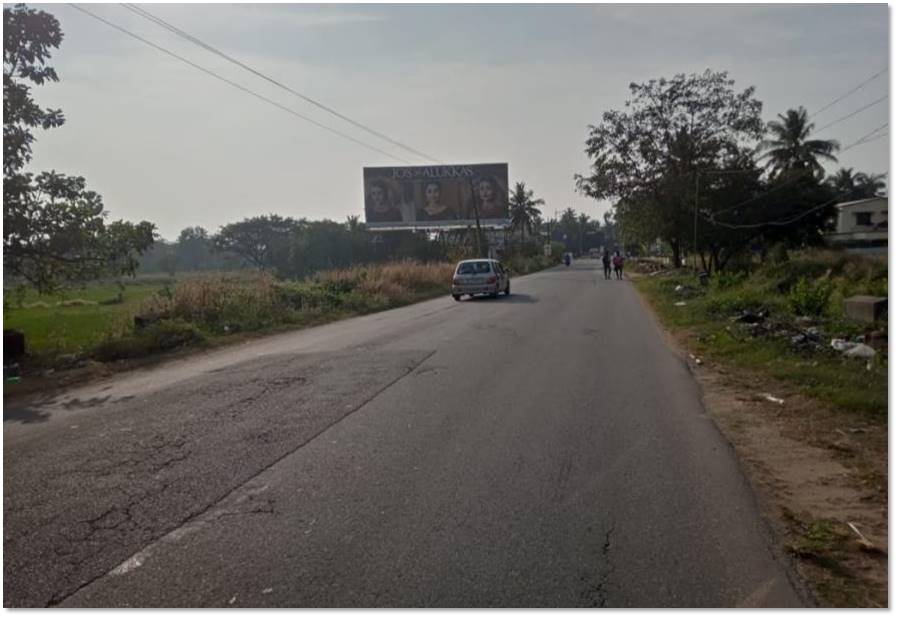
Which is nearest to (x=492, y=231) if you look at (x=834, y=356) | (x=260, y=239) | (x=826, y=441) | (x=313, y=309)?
(x=260, y=239)

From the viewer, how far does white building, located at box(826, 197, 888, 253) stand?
55550 millimetres

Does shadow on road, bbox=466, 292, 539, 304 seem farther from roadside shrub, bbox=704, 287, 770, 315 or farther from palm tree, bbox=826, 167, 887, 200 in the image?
palm tree, bbox=826, 167, 887, 200

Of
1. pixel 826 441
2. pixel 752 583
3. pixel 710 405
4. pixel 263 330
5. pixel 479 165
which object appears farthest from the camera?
pixel 479 165

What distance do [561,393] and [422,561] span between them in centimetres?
532

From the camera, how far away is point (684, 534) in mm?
4801

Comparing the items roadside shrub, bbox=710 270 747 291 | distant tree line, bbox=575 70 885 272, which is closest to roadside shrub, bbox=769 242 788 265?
distant tree line, bbox=575 70 885 272

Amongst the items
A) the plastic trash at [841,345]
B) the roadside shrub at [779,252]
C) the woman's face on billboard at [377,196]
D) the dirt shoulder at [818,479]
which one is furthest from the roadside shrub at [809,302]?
the woman's face on billboard at [377,196]

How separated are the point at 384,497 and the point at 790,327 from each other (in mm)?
12049

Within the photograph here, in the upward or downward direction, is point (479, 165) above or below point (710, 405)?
above

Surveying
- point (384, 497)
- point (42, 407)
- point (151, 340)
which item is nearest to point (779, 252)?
point (151, 340)

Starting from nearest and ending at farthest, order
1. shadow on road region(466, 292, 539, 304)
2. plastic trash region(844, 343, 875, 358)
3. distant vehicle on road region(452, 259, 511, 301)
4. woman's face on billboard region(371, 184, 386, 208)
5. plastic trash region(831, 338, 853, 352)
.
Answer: plastic trash region(844, 343, 875, 358)
plastic trash region(831, 338, 853, 352)
shadow on road region(466, 292, 539, 304)
distant vehicle on road region(452, 259, 511, 301)
woman's face on billboard region(371, 184, 386, 208)

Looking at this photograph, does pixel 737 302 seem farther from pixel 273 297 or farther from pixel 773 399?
pixel 273 297

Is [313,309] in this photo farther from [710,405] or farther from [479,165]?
[479,165]

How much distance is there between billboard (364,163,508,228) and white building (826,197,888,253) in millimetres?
23970
